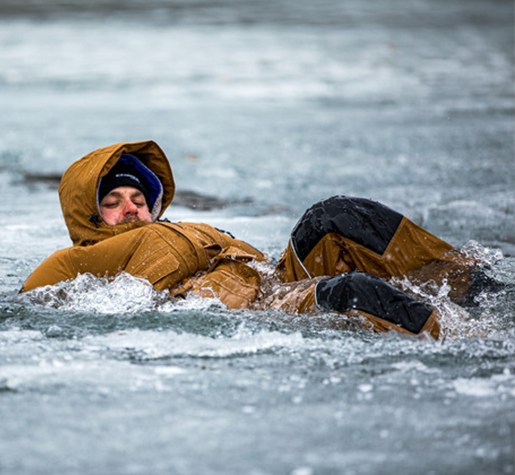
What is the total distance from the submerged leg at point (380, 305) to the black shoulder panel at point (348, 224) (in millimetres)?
544

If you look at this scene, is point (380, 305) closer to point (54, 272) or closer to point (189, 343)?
point (189, 343)

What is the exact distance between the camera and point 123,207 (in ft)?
16.9

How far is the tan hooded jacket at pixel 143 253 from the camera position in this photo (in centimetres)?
463

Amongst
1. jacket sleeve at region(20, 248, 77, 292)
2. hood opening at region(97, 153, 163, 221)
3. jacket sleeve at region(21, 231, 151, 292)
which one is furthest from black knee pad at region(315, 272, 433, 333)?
hood opening at region(97, 153, 163, 221)

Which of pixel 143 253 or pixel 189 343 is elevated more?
pixel 143 253

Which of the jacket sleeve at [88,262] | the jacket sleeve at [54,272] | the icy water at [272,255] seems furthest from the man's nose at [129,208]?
the icy water at [272,255]

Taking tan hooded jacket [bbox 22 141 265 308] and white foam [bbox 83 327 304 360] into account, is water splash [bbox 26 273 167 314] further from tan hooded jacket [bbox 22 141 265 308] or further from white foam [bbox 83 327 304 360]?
white foam [bbox 83 327 304 360]

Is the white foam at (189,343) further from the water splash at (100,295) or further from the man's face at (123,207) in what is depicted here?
the man's face at (123,207)

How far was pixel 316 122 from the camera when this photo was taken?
13008 millimetres

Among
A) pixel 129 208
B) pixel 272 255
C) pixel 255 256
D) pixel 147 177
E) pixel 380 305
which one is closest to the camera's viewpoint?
pixel 380 305

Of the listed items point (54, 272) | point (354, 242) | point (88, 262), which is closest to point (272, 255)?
point (354, 242)

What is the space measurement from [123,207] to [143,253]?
54cm

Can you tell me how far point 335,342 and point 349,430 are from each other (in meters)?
0.93

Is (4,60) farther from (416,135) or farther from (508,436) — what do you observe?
(508,436)
